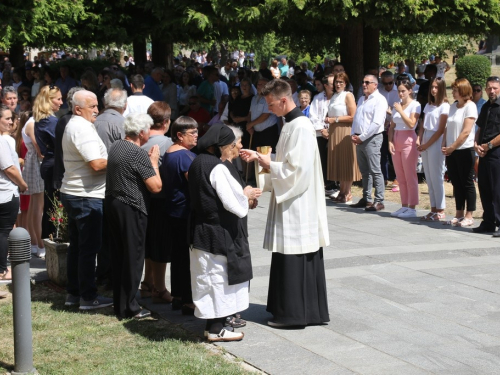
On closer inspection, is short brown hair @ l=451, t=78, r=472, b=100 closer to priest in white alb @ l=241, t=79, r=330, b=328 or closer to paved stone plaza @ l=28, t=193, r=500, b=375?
paved stone plaza @ l=28, t=193, r=500, b=375

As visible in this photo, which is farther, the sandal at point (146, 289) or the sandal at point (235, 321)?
the sandal at point (146, 289)

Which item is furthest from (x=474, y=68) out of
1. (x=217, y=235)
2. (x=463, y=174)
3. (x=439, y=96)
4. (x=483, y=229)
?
(x=217, y=235)

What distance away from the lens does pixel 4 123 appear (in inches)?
317

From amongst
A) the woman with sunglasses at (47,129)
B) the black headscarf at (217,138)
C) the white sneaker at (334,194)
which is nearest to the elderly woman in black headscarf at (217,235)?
the black headscarf at (217,138)

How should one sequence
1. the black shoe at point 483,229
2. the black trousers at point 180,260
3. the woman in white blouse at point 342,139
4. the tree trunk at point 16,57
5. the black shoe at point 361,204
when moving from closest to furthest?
the black trousers at point 180,260
the black shoe at point 483,229
the black shoe at point 361,204
the woman in white blouse at point 342,139
the tree trunk at point 16,57

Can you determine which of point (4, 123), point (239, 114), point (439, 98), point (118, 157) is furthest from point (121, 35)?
point (118, 157)

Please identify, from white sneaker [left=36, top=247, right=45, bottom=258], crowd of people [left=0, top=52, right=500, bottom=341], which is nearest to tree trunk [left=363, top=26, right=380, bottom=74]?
crowd of people [left=0, top=52, right=500, bottom=341]

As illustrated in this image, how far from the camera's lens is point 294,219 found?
6.48m

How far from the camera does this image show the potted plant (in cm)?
808

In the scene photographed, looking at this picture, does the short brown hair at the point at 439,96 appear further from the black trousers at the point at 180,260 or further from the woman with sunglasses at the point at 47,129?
the black trousers at the point at 180,260

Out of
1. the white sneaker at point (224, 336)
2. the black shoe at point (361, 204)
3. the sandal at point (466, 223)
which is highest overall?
the black shoe at point (361, 204)

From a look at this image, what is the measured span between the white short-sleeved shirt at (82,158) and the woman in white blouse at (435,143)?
534 centimetres

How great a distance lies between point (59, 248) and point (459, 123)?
543cm

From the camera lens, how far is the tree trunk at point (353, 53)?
16.1 meters
